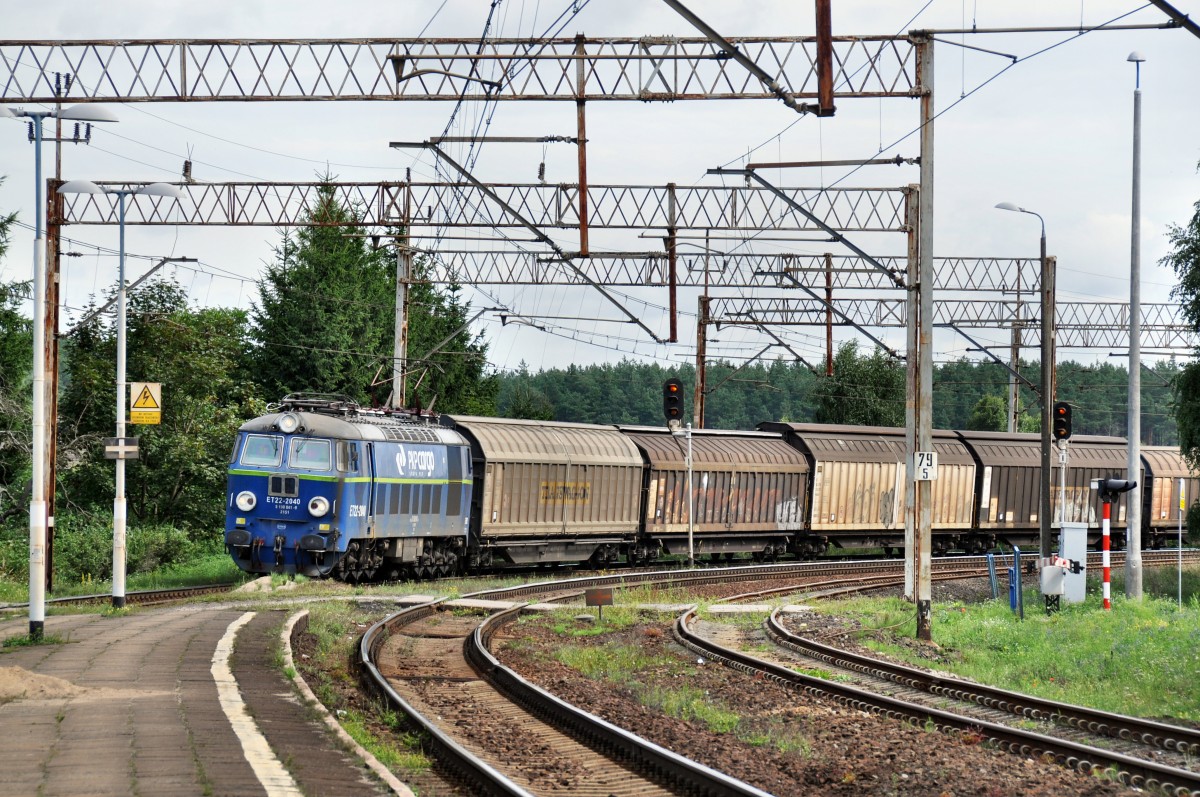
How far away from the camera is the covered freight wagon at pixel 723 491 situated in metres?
38.0

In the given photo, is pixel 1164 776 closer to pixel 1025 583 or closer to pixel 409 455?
pixel 409 455

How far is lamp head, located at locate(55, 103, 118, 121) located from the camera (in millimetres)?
17891

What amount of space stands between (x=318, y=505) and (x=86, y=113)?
10178mm

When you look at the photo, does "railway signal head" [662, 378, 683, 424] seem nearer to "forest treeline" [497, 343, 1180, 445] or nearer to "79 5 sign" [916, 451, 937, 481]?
"79 5 sign" [916, 451, 937, 481]

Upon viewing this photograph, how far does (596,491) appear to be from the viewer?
35312mm

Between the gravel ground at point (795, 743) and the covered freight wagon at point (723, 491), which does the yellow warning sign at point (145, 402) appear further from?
the covered freight wagon at point (723, 491)

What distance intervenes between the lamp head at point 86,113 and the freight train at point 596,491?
9473 mm

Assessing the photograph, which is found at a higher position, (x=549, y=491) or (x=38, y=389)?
(x=38, y=389)

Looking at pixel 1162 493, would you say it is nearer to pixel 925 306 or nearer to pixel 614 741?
pixel 925 306

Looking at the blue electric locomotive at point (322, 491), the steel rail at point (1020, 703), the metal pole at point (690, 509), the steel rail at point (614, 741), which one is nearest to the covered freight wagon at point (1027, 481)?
the metal pole at point (690, 509)

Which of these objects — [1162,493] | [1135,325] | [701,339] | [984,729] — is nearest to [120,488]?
[984,729]

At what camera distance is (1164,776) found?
9.93 metres

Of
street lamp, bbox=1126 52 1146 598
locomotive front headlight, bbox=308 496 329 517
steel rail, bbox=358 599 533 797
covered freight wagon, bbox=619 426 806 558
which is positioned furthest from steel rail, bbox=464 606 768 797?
covered freight wagon, bbox=619 426 806 558

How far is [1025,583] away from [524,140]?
17120 millimetres
